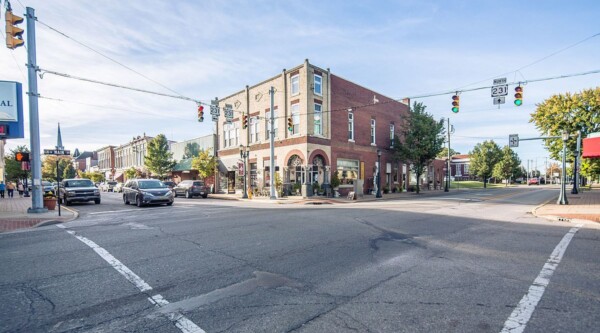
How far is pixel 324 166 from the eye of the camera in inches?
1057

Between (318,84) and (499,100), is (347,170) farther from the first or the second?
(499,100)

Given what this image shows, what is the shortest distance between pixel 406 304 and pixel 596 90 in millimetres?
37016

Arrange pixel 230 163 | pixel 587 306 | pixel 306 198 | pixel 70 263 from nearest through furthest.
Result: pixel 587 306 → pixel 70 263 → pixel 306 198 → pixel 230 163

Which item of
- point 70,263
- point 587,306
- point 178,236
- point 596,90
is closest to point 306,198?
point 178,236

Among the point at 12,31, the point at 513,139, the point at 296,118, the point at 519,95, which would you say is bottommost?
the point at 513,139

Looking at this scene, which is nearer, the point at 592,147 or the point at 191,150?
the point at 592,147

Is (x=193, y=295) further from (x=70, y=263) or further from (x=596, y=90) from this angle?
(x=596, y=90)

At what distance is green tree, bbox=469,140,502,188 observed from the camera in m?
55.9

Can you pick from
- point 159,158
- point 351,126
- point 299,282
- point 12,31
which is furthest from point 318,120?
point 159,158

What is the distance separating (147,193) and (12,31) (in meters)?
9.48

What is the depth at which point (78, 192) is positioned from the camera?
1972 centimetres

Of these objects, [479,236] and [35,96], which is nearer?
[479,236]

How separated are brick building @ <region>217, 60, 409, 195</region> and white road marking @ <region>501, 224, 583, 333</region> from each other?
19.9 m

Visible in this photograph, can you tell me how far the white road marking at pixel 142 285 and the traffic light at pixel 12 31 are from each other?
25.1 ft
